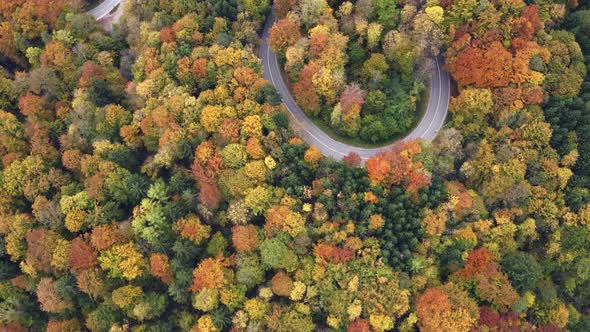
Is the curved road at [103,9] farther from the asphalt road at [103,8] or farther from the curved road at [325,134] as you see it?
the curved road at [325,134]

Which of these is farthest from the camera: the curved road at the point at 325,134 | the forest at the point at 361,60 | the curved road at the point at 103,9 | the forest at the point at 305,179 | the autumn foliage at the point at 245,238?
the curved road at the point at 103,9

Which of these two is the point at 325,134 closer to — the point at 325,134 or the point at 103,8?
the point at 325,134

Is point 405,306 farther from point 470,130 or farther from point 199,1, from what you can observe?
point 199,1

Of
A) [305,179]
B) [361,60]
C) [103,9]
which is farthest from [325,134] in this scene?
[103,9]

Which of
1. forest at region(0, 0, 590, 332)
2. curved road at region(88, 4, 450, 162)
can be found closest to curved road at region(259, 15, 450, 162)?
curved road at region(88, 4, 450, 162)

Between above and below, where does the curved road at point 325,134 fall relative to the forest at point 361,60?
A: below

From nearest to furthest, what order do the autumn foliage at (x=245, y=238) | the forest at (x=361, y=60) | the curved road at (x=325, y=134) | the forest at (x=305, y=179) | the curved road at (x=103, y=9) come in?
1. the forest at (x=305, y=179)
2. the autumn foliage at (x=245, y=238)
3. the forest at (x=361, y=60)
4. the curved road at (x=325, y=134)
5. the curved road at (x=103, y=9)

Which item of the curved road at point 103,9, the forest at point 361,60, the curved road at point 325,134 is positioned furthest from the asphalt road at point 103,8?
the forest at point 361,60

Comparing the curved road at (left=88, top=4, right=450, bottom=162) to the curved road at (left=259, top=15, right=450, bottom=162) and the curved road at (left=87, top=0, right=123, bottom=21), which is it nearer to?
the curved road at (left=259, top=15, right=450, bottom=162)
